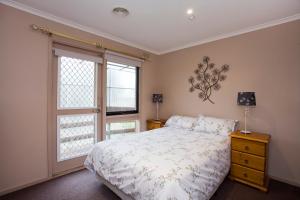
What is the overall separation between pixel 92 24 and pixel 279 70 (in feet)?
10.1

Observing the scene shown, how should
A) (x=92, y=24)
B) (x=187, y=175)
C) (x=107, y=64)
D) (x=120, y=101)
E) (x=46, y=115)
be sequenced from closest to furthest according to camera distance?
(x=187, y=175)
(x=46, y=115)
(x=92, y=24)
(x=107, y=64)
(x=120, y=101)

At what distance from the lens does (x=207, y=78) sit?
123 inches

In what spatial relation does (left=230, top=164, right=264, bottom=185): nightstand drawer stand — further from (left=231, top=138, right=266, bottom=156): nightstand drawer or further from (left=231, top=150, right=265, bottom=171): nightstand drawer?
(left=231, top=138, right=266, bottom=156): nightstand drawer

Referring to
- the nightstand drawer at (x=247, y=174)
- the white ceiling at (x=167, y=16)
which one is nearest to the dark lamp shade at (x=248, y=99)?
the nightstand drawer at (x=247, y=174)

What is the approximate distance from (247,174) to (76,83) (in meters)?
3.04

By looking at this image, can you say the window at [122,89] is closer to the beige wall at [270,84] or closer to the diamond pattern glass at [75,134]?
the diamond pattern glass at [75,134]

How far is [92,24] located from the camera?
99.9 inches

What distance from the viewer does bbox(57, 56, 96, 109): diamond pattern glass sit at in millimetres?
2489

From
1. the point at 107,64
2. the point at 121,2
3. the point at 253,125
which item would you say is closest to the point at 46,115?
the point at 107,64

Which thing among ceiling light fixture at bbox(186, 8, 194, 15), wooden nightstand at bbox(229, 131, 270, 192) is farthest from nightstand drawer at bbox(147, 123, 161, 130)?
ceiling light fixture at bbox(186, 8, 194, 15)

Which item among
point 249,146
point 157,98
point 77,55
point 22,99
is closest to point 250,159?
point 249,146

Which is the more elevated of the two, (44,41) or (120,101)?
(44,41)

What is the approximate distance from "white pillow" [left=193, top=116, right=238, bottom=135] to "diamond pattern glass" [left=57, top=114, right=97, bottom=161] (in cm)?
198

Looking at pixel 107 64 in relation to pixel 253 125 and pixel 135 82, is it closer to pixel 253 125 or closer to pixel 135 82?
pixel 135 82
